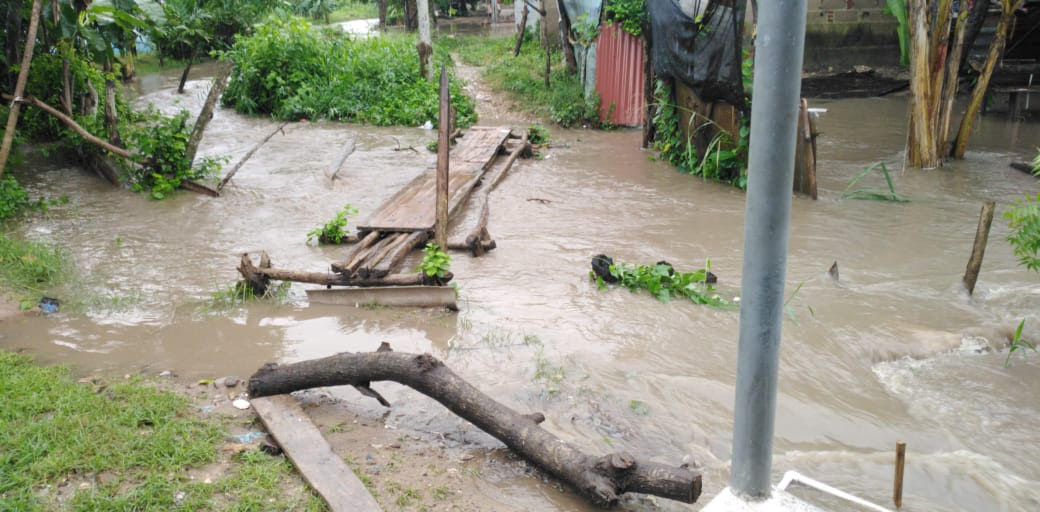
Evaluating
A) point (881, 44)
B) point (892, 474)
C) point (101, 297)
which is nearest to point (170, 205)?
point (101, 297)

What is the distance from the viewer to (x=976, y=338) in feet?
16.5

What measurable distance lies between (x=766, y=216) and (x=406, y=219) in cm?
540

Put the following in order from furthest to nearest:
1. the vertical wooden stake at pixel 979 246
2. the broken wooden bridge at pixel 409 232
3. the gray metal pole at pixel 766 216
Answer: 1. the broken wooden bridge at pixel 409 232
2. the vertical wooden stake at pixel 979 246
3. the gray metal pole at pixel 766 216

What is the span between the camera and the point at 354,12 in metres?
38.3

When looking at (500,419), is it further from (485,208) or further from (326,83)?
(326,83)

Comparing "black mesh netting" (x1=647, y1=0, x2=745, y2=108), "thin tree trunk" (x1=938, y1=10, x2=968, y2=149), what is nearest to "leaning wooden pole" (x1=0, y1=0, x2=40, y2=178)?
"black mesh netting" (x1=647, y1=0, x2=745, y2=108)

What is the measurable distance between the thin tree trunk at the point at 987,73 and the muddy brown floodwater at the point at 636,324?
2.29 feet

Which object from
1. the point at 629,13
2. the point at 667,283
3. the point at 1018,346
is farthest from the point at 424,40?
the point at 1018,346

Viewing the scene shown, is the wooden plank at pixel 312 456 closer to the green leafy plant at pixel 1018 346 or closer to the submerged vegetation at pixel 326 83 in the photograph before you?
the green leafy plant at pixel 1018 346

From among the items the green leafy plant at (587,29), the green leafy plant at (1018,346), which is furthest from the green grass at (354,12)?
the green leafy plant at (1018,346)

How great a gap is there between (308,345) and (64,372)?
137cm

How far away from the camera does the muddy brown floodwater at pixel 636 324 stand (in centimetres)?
380

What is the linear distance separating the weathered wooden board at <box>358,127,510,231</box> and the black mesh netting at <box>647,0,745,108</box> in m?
2.64

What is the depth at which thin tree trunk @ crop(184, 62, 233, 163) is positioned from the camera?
8.36 metres
